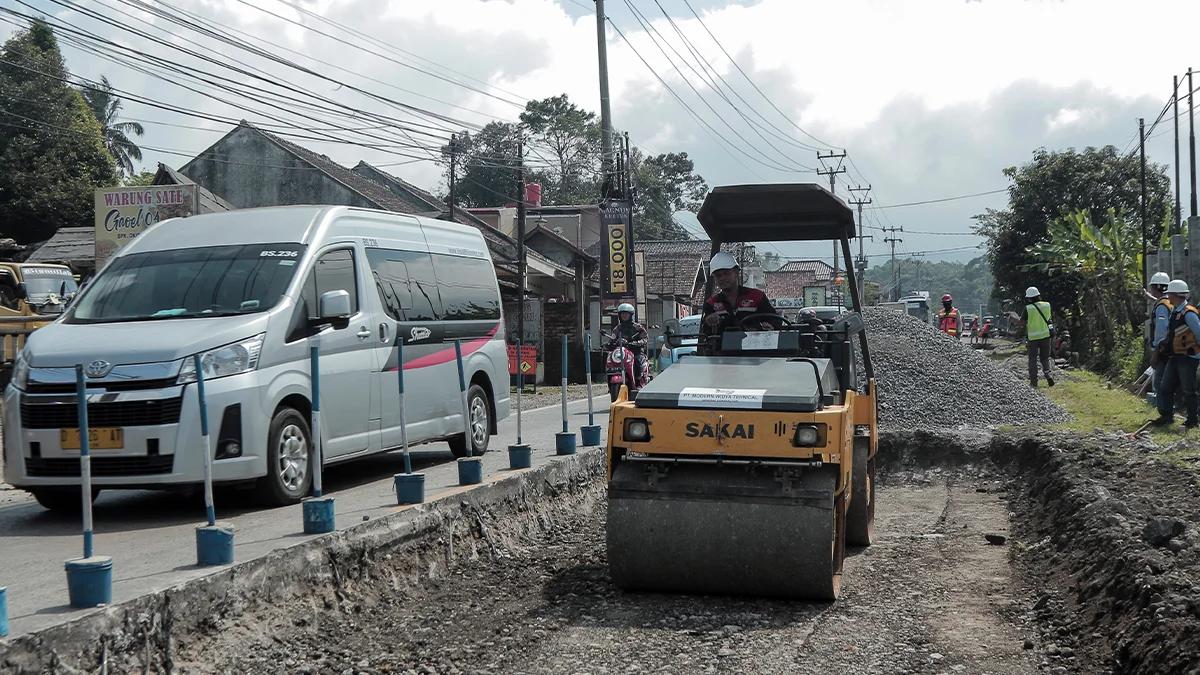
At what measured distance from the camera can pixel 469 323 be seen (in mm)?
12086

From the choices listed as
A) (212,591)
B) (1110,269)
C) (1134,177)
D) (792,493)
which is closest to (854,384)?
(792,493)

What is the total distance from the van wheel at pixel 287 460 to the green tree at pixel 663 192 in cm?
7066

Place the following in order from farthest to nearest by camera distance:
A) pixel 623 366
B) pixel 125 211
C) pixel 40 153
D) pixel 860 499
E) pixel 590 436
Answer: pixel 40 153, pixel 125 211, pixel 623 366, pixel 590 436, pixel 860 499

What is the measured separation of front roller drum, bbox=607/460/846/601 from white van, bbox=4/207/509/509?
2.96 meters

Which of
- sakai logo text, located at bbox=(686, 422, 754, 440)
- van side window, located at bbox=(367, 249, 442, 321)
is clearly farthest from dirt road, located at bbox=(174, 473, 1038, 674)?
van side window, located at bbox=(367, 249, 442, 321)

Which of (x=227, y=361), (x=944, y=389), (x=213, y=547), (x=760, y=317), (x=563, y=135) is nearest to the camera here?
(x=213, y=547)

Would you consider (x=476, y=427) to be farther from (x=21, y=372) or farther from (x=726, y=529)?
(x=726, y=529)

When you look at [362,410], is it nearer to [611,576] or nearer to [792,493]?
[611,576]

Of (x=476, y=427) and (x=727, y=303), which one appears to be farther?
(x=476, y=427)

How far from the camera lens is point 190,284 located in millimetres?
9266

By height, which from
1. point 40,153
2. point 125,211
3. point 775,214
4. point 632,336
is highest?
point 40,153

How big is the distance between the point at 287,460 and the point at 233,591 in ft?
9.22

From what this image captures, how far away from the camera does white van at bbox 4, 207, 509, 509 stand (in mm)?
8141

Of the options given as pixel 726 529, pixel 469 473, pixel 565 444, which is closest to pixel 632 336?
pixel 565 444
